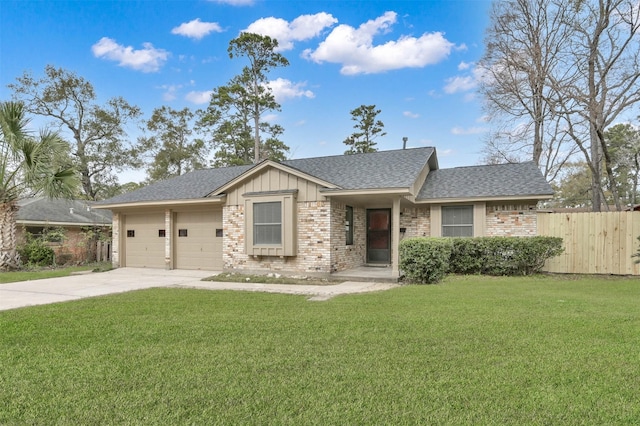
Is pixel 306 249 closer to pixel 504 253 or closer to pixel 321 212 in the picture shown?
pixel 321 212

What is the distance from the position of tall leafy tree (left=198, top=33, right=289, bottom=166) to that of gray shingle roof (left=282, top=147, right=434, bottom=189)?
10848 millimetres

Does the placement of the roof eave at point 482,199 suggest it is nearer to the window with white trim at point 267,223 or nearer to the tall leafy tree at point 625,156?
the window with white trim at point 267,223

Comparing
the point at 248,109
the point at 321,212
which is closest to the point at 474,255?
the point at 321,212

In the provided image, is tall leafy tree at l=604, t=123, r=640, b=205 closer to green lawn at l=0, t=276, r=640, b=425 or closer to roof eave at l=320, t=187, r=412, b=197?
roof eave at l=320, t=187, r=412, b=197

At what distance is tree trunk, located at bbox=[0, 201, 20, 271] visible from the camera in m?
13.0

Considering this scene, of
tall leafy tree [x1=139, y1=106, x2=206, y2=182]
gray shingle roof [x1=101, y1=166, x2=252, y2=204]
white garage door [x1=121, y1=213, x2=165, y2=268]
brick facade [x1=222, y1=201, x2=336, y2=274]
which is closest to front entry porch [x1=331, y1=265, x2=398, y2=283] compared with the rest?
brick facade [x1=222, y1=201, x2=336, y2=274]

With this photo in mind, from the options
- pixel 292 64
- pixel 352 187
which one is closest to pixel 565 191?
pixel 292 64

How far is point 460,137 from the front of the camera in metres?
21.1

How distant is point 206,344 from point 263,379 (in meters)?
1.27

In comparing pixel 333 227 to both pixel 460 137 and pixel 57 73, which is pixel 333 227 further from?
pixel 57 73

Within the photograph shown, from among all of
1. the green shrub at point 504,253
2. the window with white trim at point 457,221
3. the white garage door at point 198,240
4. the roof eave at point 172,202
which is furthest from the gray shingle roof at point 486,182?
the white garage door at point 198,240

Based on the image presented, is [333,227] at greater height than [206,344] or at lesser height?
greater

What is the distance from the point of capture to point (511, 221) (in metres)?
11.1

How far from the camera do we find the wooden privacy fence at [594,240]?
10445mm
